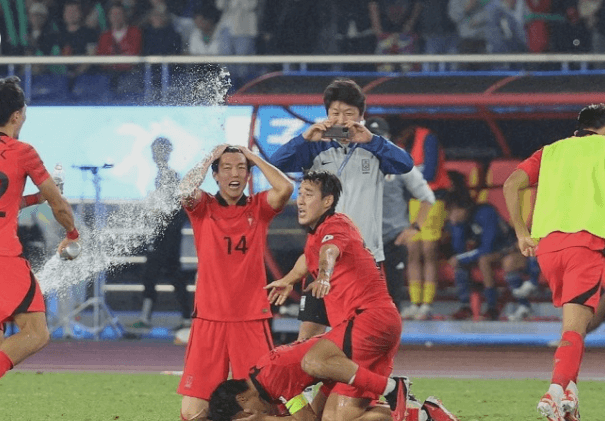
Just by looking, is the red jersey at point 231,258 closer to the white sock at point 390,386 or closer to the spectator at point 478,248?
the white sock at point 390,386

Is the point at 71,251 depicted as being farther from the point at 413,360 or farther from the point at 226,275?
the point at 413,360

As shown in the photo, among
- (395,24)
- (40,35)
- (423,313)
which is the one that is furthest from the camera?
(40,35)

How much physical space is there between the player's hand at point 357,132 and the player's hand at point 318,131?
0.11 metres

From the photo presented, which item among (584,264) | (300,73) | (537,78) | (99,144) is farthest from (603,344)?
(584,264)

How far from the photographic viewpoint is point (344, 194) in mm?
7680

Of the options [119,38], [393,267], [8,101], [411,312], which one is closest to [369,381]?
[8,101]

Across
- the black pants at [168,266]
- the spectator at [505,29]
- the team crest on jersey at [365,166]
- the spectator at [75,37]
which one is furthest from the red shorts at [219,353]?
the spectator at [75,37]

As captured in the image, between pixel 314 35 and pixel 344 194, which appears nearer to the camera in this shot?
pixel 344 194

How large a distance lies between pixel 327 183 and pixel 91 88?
9.02m

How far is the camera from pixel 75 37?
16938 mm

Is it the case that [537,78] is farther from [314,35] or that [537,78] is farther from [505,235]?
[314,35]

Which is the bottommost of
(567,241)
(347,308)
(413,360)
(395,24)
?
(413,360)

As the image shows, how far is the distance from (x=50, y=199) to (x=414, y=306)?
24.9 ft

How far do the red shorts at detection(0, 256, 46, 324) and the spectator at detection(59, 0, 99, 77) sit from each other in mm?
10326
